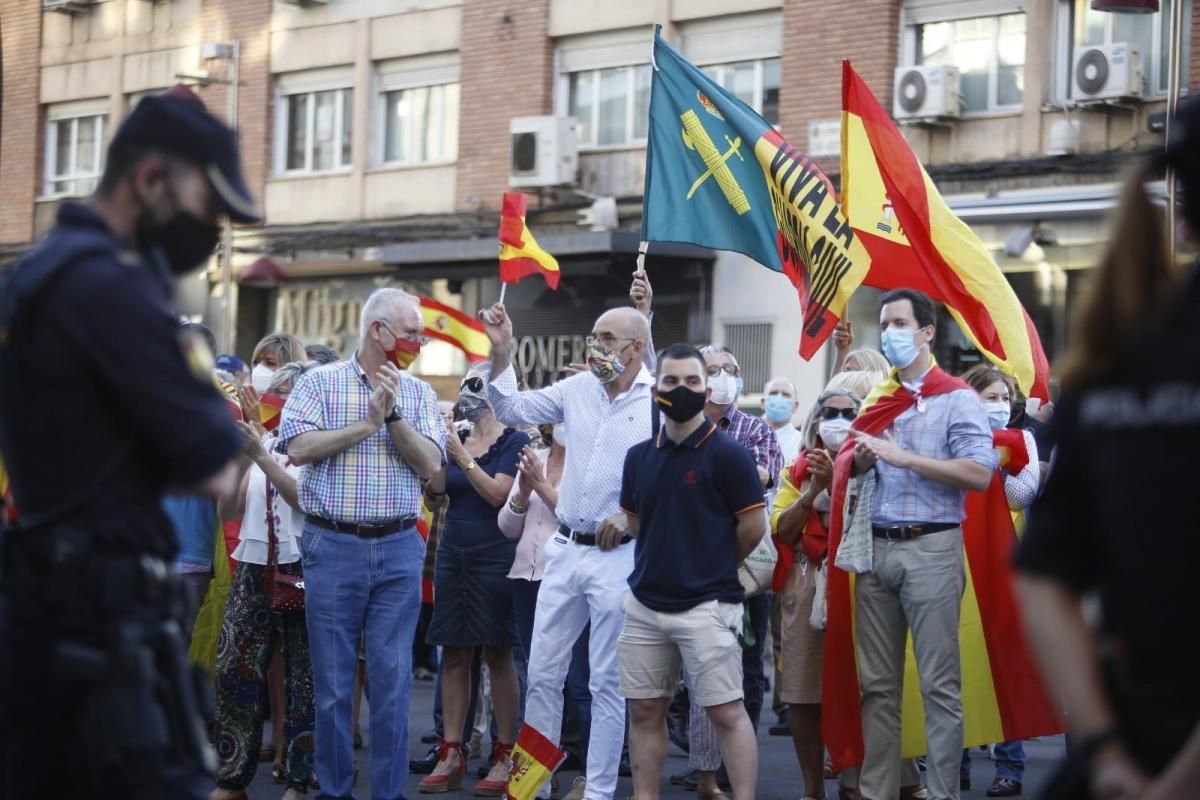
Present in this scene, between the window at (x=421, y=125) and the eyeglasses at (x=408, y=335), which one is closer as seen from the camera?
the eyeglasses at (x=408, y=335)

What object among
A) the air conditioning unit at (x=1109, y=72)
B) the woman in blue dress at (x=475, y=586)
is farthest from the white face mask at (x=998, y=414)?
the air conditioning unit at (x=1109, y=72)

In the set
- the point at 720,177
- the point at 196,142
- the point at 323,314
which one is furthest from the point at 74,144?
the point at 196,142

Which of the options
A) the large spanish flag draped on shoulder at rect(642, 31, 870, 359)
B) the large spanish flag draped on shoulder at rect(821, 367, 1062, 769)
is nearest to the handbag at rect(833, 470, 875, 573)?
the large spanish flag draped on shoulder at rect(821, 367, 1062, 769)

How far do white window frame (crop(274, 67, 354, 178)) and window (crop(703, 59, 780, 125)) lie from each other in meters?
6.58

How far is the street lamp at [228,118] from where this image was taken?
2623 centimetres

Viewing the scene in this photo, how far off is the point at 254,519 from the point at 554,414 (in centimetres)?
165

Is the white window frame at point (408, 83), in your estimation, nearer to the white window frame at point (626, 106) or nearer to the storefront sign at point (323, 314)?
the white window frame at point (626, 106)

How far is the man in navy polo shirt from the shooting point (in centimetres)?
774

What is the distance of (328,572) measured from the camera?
25.8 ft

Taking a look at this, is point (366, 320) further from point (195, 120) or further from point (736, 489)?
point (195, 120)

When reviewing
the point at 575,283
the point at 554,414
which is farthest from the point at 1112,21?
the point at 554,414

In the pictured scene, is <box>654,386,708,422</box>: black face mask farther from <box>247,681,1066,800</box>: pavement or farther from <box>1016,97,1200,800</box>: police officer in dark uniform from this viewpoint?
<box>1016,97,1200,800</box>: police officer in dark uniform

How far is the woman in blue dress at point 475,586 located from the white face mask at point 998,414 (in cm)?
258

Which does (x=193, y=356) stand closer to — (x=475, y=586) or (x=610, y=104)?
(x=475, y=586)
